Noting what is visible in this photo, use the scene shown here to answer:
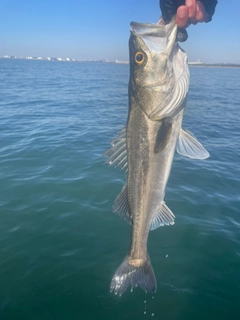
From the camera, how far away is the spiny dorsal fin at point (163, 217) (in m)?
3.83

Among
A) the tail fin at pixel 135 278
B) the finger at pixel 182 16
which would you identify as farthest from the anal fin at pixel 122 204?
the finger at pixel 182 16

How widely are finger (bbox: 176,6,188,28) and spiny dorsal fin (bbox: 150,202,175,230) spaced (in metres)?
2.32

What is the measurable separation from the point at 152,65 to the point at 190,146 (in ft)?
3.72

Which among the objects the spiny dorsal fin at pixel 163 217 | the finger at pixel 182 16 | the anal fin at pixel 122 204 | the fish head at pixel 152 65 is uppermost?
the finger at pixel 182 16

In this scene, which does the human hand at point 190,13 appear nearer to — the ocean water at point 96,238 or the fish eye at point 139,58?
the fish eye at point 139,58

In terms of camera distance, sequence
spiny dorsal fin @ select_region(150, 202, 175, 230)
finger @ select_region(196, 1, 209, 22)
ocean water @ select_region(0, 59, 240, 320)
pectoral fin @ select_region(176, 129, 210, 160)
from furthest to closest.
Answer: ocean water @ select_region(0, 59, 240, 320) < spiny dorsal fin @ select_region(150, 202, 175, 230) < pectoral fin @ select_region(176, 129, 210, 160) < finger @ select_region(196, 1, 209, 22)

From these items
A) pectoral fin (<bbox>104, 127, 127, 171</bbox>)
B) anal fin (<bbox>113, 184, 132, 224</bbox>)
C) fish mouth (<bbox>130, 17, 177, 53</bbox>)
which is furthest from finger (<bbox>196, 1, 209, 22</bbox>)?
anal fin (<bbox>113, 184, 132, 224</bbox>)

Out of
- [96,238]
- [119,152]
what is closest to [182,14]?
[119,152]

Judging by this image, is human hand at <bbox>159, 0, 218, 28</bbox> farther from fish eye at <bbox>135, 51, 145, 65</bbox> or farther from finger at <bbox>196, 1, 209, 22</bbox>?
fish eye at <bbox>135, 51, 145, 65</bbox>

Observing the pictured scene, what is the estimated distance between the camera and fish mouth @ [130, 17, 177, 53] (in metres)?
2.99

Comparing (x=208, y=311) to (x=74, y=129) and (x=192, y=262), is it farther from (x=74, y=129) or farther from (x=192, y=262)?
(x=74, y=129)

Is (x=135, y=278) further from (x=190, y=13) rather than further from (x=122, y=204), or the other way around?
(x=190, y=13)

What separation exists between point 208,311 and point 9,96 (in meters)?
27.0

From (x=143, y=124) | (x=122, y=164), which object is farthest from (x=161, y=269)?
(x=143, y=124)
